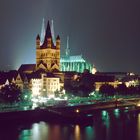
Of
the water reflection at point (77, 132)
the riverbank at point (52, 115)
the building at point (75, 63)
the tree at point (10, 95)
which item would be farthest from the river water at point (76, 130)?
the building at point (75, 63)

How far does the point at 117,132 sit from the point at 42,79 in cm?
1534

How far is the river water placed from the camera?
20344mm

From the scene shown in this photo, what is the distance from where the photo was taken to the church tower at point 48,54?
40938 millimetres

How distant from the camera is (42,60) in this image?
4112 centimetres

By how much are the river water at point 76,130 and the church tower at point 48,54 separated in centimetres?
1580

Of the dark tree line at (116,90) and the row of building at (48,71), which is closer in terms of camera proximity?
the row of building at (48,71)

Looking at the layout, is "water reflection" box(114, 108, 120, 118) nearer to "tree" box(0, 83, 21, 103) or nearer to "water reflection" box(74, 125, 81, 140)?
"water reflection" box(74, 125, 81, 140)

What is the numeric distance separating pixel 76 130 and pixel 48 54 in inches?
764

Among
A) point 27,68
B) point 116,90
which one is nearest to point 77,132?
point 116,90

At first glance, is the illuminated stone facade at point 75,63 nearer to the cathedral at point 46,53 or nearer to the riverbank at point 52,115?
the cathedral at point 46,53

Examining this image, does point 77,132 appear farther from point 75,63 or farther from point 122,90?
point 75,63

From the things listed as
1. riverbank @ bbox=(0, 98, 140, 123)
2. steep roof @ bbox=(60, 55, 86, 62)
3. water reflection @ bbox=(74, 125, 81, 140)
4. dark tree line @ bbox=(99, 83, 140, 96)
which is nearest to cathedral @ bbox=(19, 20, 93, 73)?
dark tree line @ bbox=(99, 83, 140, 96)

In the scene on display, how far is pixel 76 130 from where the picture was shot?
22.1 metres

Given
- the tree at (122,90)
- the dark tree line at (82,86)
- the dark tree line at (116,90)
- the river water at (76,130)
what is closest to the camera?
the river water at (76,130)
